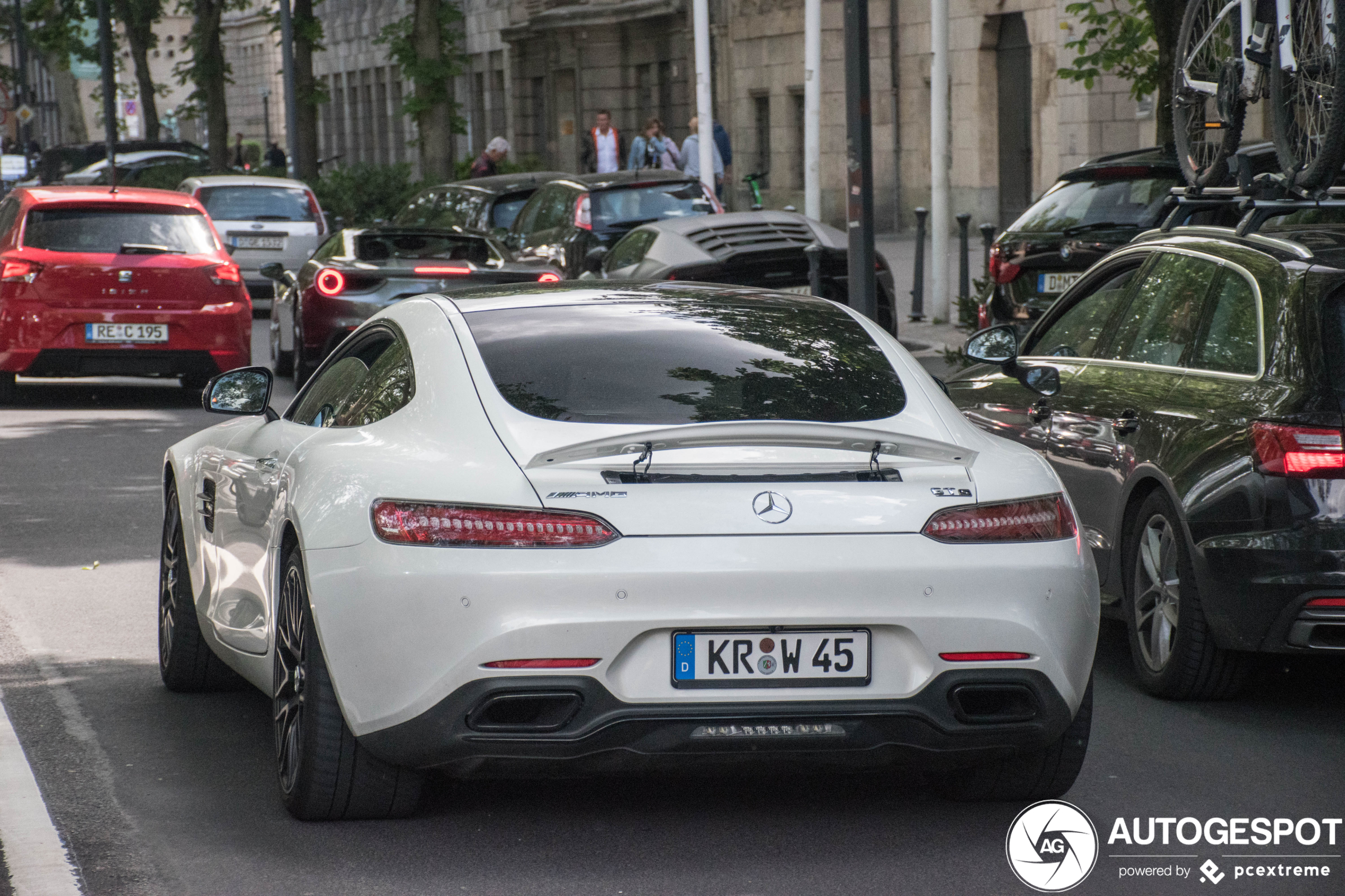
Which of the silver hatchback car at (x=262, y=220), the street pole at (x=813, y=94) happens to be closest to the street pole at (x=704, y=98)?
the street pole at (x=813, y=94)

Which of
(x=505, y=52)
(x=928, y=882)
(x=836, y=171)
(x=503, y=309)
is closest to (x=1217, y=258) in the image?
(x=503, y=309)

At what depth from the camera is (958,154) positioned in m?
35.8

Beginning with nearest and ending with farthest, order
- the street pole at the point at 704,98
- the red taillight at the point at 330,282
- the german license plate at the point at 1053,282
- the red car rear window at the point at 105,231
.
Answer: the german license plate at the point at 1053,282 → the red car rear window at the point at 105,231 → the red taillight at the point at 330,282 → the street pole at the point at 704,98

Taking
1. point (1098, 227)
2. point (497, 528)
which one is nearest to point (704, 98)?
point (1098, 227)

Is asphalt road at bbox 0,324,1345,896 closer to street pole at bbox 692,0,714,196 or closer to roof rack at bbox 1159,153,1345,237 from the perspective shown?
roof rack at bbox 1159,153,1345,237

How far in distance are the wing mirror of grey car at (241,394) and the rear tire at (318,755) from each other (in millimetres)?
1186

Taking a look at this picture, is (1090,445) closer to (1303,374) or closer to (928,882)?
(1303,374)

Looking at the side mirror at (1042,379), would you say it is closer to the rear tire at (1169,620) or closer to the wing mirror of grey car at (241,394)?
the rear tire at (1169,620)

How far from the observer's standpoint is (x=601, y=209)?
20828mm

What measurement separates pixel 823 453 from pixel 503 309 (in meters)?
1.22

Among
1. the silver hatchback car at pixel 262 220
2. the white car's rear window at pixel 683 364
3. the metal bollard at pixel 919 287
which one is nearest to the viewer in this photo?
the white car's rear window at pixel 683 364

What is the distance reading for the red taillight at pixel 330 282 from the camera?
16047 mm

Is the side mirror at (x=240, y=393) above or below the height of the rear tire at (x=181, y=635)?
above

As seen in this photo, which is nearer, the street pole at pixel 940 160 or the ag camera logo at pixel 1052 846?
the ag camera logo at pixel 1052 846
